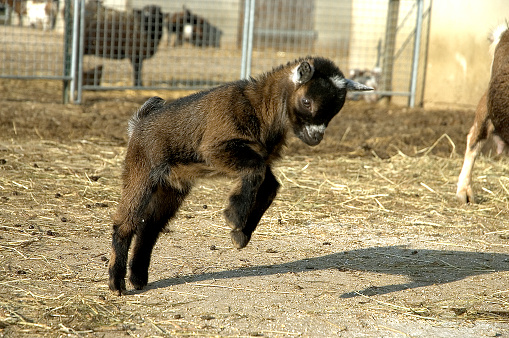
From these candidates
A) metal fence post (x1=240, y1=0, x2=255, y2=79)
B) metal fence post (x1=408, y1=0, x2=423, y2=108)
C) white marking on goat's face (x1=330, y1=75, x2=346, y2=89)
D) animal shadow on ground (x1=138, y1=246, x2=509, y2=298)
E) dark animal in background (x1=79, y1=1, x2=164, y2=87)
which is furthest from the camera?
metal fence post (x1=408, y1=0, x2=423, y2=108)

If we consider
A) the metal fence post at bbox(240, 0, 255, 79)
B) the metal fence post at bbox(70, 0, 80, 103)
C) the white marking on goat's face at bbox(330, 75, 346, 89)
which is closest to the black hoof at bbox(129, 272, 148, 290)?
the white marking on goat's face at bbox(330, 75, 346, 89)

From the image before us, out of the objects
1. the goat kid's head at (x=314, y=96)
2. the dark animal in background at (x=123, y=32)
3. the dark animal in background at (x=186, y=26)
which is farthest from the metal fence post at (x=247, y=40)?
the goat kid's head at (x=314, y=96)

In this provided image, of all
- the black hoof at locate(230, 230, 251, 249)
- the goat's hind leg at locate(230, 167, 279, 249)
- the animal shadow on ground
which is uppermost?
the goat's hind leg at locate(230, 167, 279, 249)

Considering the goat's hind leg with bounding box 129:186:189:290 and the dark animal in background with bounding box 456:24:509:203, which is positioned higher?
the dark animal in background with bounding box 456:24:509:203

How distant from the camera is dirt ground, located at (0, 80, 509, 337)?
3531 mm

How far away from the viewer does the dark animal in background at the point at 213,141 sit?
3.98m

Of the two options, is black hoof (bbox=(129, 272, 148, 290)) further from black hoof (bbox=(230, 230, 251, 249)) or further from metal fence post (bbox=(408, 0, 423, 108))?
metal fence post (bbox=(408, 0, 423, 108))

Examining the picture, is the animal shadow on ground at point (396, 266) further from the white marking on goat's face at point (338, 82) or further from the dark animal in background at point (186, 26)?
the dark animal in background at point (186, 26)

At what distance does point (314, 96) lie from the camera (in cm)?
403

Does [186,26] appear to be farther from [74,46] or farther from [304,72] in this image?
[304,72]

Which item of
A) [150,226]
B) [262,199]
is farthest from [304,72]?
[150,226]

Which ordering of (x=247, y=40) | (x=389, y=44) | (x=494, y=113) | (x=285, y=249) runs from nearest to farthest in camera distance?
1. (x=285, y=249)
2. (x=494, y=113)
3. (x=247, y=40)
4. (x=389, y=44)

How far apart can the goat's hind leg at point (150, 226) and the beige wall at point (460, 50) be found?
7484mm

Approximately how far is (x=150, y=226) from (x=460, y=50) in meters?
8.40
